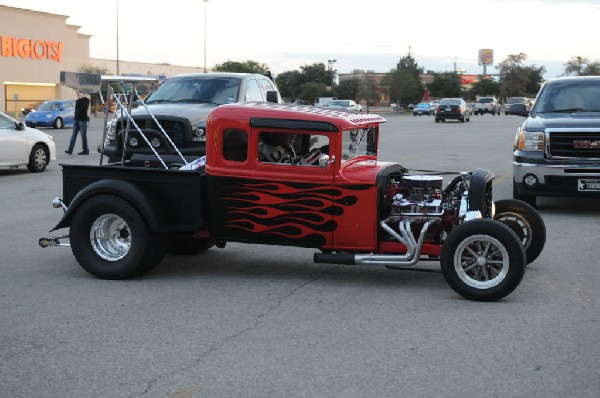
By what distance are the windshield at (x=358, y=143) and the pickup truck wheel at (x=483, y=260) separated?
1.29 metres

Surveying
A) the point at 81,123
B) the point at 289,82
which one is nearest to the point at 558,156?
the point at 81,123

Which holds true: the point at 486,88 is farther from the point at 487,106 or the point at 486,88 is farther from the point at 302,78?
the point at 487,106

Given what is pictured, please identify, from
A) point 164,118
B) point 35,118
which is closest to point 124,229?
point 164,118

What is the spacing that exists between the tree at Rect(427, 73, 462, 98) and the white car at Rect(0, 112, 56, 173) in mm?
109146

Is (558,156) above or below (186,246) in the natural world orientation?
above

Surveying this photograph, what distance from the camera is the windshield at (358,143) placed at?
7.77 meters

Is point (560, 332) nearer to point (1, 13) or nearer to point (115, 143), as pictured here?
point (115, 143)

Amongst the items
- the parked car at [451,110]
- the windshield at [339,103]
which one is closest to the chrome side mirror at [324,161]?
the parked car at [451,110]

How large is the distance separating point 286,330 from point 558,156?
23.5ft

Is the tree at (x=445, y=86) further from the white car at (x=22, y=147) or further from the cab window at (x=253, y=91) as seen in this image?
the cab window at (x=253, y=91)

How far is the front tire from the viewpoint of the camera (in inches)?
738

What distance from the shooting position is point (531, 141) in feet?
40.4

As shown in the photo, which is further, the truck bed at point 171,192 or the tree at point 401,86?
the tree at point 401,86

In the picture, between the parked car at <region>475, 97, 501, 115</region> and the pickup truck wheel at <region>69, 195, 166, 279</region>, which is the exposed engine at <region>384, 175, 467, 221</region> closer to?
the pickup truck wheel at <region>69, 195, 166, 279</region>
